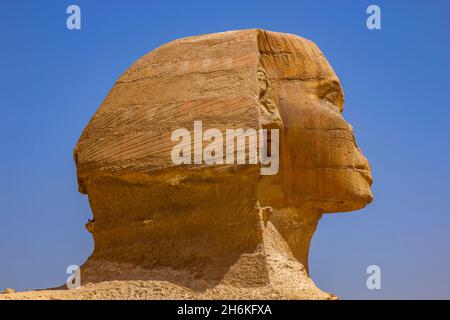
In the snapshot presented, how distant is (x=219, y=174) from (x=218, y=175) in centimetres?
2

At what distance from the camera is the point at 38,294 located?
1106cm

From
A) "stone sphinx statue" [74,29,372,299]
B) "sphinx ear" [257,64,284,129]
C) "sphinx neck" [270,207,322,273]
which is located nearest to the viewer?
"stone sphinx statue" [74,29,372,299]

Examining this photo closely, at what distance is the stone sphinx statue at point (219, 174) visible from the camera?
10383mm

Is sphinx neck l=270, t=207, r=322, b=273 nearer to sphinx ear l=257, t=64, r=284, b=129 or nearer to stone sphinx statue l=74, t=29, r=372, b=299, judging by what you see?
stone sphinx statue l=74, t=29, r=372, b=299

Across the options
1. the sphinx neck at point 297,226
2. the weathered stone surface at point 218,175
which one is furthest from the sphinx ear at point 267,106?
the sphinx neck at point 297,226

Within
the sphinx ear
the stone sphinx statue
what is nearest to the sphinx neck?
the stone sphinx statue

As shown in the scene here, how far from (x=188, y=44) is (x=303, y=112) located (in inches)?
70.7

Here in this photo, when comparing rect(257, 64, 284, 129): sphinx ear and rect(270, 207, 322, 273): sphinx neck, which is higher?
rect(257, 64, 284, 129): sphinx ear

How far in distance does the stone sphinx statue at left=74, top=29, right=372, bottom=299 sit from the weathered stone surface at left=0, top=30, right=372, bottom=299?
0.02m

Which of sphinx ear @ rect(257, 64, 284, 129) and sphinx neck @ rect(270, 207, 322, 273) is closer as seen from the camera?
Answer: sphinx ear @ rect(257, 64, 284, 129)

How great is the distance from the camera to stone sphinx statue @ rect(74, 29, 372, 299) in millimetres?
10383

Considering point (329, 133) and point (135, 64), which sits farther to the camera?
point (135, 64)

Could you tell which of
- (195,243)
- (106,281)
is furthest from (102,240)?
(195,243)

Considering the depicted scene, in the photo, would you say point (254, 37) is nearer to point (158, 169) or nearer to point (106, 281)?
point (158, 169)
